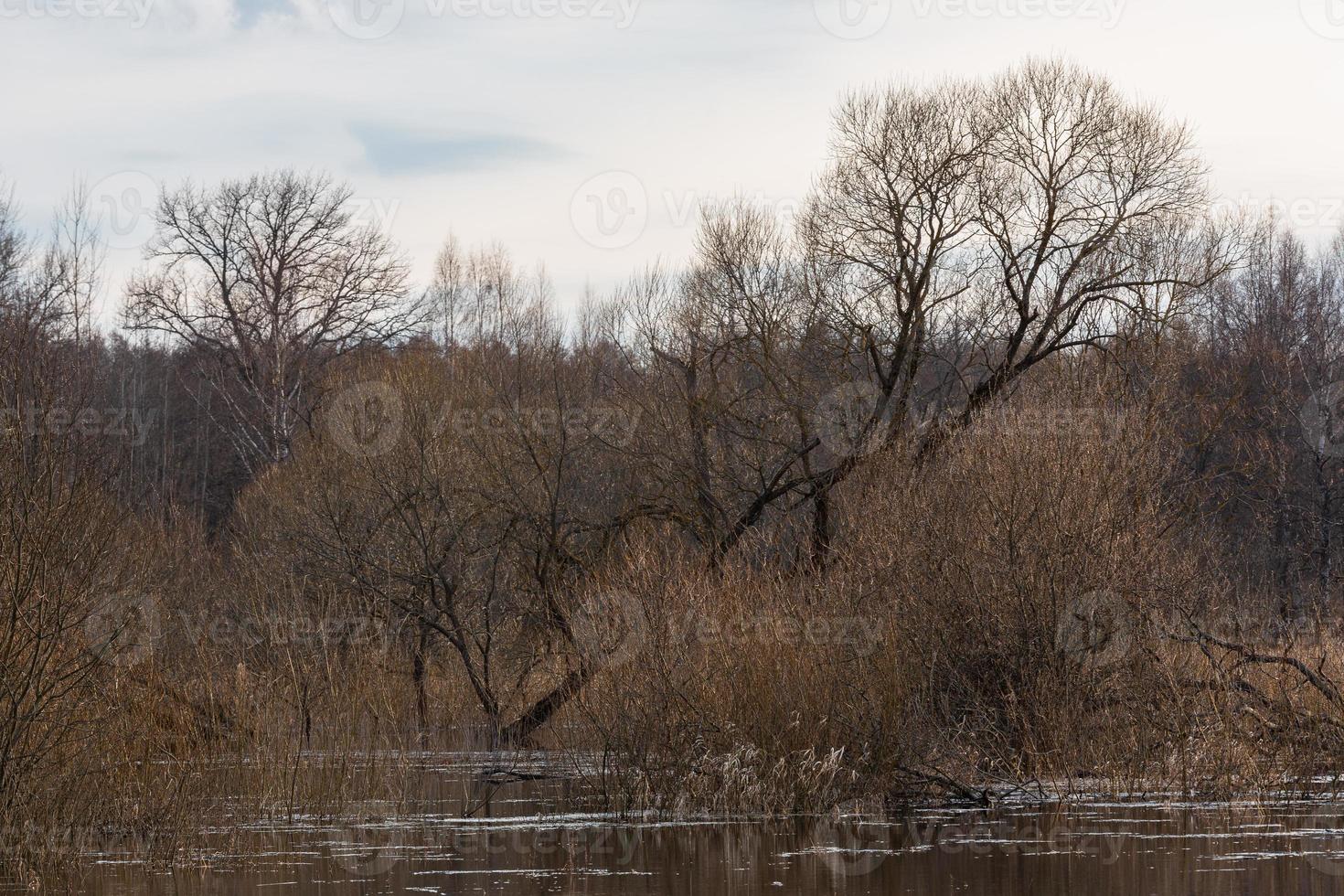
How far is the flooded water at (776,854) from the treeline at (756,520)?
30.8 inches

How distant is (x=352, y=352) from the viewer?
117ft

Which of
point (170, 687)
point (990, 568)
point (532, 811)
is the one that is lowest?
point (532, 811)

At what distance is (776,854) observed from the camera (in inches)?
451

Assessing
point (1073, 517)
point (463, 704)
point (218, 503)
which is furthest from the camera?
point (218, 503)

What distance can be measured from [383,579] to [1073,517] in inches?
409

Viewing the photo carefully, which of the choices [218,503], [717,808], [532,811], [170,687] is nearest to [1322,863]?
[717,808]

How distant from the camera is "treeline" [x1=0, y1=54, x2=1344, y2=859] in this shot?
534 inches

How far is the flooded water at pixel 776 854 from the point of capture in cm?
Answer: 1012

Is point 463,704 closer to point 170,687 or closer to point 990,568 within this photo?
point 170,687

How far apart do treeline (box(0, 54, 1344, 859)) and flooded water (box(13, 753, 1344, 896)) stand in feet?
2.57

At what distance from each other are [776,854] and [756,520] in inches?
403

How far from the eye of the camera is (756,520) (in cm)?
2147

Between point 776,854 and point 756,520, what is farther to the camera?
point 756,520

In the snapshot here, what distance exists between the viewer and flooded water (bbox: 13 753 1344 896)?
10.1m
